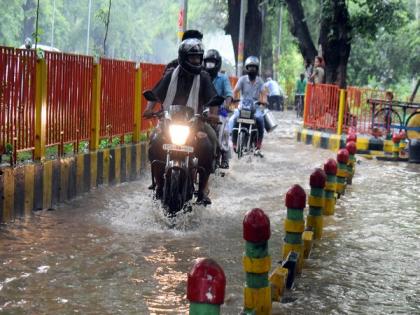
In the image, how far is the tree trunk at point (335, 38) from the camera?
20.4 m

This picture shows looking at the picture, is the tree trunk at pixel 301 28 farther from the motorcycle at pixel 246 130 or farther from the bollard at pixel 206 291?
the bollard at pixel 206 291

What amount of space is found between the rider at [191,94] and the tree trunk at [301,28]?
1710 centimetres

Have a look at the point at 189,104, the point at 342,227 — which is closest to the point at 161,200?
the point at 189,104

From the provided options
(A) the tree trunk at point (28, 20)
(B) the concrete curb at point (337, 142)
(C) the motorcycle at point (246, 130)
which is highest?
(A) the tree trunk at point (28, 20)

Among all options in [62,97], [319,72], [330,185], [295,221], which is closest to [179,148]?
[295,221]

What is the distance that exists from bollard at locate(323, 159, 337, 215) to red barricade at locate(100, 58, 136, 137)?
337cm

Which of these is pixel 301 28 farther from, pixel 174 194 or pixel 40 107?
pixel 174 194

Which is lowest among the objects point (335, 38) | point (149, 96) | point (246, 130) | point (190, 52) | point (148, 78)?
point (246, 130)

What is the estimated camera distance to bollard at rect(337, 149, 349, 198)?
962 centimetres

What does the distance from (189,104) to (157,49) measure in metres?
93.4

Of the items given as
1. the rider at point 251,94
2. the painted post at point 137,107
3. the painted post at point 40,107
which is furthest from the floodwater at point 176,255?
the rider at point 251,94

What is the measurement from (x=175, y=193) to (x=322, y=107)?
11701 millimetres

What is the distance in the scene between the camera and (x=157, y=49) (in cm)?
9988

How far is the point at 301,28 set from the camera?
24688 mm
